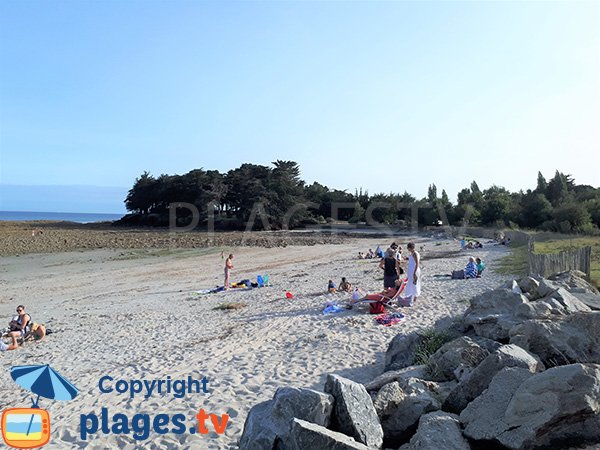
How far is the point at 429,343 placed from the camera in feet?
22.2

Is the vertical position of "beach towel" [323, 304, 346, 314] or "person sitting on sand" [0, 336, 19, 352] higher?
"beach towel" [323, 304, 346, 314]

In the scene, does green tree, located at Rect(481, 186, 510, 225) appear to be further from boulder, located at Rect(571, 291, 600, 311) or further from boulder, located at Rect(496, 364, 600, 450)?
boulder, located at Rect(496, 364, 600, 450)

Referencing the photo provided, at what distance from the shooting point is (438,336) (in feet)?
22.8

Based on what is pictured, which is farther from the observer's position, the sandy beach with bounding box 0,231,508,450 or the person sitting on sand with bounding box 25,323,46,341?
the person sitting on sand with bounding box 25,323,46,341

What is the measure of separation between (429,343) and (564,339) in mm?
1924

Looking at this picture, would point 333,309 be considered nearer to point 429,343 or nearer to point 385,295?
point 385,295

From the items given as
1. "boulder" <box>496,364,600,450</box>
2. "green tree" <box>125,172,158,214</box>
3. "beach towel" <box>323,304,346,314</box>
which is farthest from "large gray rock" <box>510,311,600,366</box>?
"green tree" <box>125,172,158,214</box>

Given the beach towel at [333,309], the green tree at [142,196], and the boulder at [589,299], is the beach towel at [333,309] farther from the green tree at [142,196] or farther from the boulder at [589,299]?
the green tree at [142,196]

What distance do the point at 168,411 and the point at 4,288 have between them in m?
18.1

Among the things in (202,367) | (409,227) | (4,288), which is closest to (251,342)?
(202,367)

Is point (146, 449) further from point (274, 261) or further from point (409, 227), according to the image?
point (409, 227)

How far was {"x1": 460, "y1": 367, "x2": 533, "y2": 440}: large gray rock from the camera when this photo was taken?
3.81m

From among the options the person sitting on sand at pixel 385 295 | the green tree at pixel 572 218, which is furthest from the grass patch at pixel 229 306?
the green tree at pixel 572 218

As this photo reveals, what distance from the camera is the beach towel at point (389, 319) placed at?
32.7 ft
